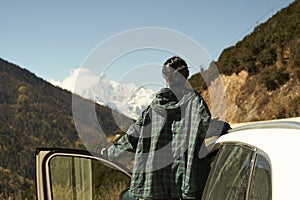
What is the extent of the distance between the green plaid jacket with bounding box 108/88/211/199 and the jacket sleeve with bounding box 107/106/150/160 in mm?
11

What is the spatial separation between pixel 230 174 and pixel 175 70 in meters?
1.73

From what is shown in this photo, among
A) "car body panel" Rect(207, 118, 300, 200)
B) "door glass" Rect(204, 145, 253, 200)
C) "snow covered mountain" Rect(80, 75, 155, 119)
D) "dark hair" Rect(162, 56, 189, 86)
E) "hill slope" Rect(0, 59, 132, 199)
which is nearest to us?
"car body panel" Rect(207, 118, 300, 200)

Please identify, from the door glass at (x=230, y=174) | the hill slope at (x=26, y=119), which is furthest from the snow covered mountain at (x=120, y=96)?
the hill slope at (x=26, y=119)

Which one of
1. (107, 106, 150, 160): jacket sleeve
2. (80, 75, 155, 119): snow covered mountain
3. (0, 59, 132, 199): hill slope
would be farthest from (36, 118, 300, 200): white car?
(0, 59, 132, 199): hill slope

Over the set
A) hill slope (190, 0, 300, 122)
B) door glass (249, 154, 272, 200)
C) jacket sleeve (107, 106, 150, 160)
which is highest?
hill slope (190, 0, 300, 122)

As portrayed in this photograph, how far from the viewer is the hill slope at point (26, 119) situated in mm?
60250

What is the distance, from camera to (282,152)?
1.79 metres

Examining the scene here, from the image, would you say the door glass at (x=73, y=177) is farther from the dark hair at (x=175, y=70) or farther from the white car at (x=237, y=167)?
the dark hair at (x=175, y=70)

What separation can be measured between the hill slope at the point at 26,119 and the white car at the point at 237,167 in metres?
37.3

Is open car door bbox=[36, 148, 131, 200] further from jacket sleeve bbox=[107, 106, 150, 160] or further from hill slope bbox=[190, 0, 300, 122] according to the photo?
hill slope bbox=[190, 0, 300, 122]

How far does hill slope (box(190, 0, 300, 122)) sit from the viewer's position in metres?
26.0

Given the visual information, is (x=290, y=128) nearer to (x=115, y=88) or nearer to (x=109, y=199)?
(x=115, y=88)

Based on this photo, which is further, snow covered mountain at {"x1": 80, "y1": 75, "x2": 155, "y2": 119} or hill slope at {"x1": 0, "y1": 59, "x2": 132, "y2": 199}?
hill slope at {"x1": 0, "y1": 59, "x2": 132, "y2": 199}

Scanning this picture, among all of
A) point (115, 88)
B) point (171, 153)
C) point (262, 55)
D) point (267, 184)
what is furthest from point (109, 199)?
point (262, 55)
